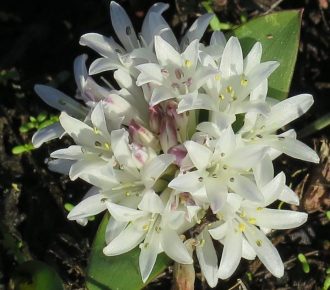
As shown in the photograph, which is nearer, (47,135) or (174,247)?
(174,247)

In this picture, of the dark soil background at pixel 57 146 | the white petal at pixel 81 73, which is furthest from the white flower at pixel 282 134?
the white petal at pixel 81 73

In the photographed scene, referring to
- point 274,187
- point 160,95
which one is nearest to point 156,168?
point 160,95

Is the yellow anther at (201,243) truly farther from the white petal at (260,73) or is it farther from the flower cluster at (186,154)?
the white petal at (260,73)

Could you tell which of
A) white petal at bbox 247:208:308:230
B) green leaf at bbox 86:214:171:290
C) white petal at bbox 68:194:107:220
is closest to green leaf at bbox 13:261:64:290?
green leaf at bbox 86:214:171:290

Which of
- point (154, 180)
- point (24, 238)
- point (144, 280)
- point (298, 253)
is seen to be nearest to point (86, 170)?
point (154, 180)

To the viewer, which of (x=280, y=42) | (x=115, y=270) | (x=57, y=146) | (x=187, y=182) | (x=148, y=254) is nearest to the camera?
(x=187, y=182)

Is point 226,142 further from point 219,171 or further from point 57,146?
point 57,146

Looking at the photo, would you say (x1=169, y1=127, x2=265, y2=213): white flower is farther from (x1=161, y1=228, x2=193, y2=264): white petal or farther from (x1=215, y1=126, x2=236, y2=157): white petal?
(x1=161, y1=228, x2=193, y2=264): white petal
